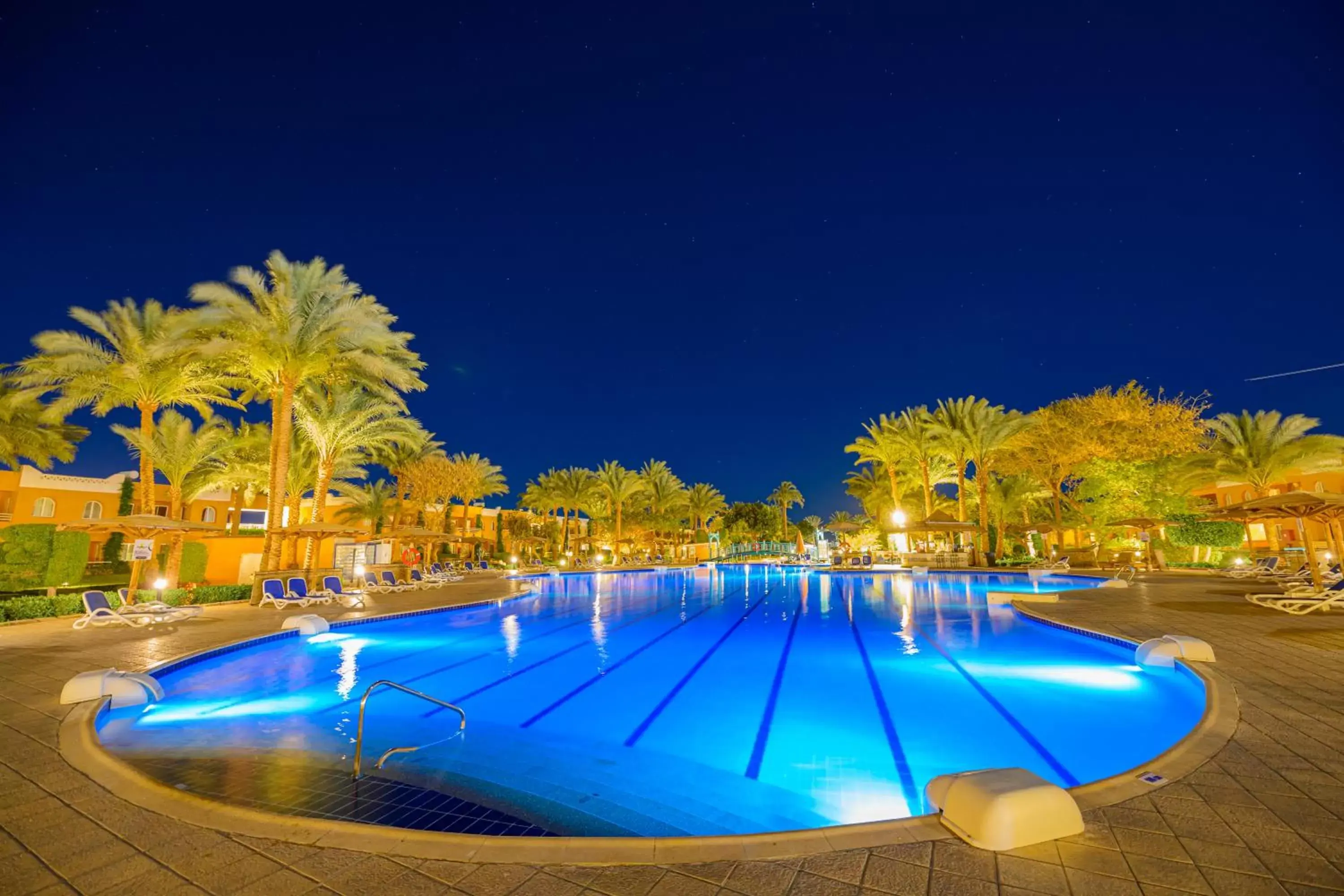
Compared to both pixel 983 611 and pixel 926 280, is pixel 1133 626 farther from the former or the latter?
pixel 926 280

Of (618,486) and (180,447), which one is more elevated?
(180,447)

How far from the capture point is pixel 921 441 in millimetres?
32719

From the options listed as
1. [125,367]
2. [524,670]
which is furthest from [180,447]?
[524,670]

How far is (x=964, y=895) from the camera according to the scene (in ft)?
7.25

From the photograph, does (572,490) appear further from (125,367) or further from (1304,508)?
(1304,508)

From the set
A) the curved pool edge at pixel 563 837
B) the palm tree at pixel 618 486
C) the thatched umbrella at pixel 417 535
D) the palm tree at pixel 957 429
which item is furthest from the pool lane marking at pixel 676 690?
the palm tree at pixel 618 486

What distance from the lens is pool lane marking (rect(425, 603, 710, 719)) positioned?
732cm

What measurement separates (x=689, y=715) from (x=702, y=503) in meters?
46.1

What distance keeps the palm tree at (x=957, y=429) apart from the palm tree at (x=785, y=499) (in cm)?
3557

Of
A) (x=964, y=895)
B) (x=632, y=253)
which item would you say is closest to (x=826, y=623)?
(x=964, y=895)

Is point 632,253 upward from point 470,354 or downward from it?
upward

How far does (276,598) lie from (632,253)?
6686 centimetres

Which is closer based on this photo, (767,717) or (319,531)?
(767,717)

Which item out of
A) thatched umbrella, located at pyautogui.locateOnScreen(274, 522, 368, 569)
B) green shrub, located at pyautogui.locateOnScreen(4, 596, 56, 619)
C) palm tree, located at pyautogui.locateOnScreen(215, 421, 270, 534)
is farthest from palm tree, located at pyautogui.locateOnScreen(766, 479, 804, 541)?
green shrub, located at pyautogui.locateOnScreen(4, 596, 56, 619)
